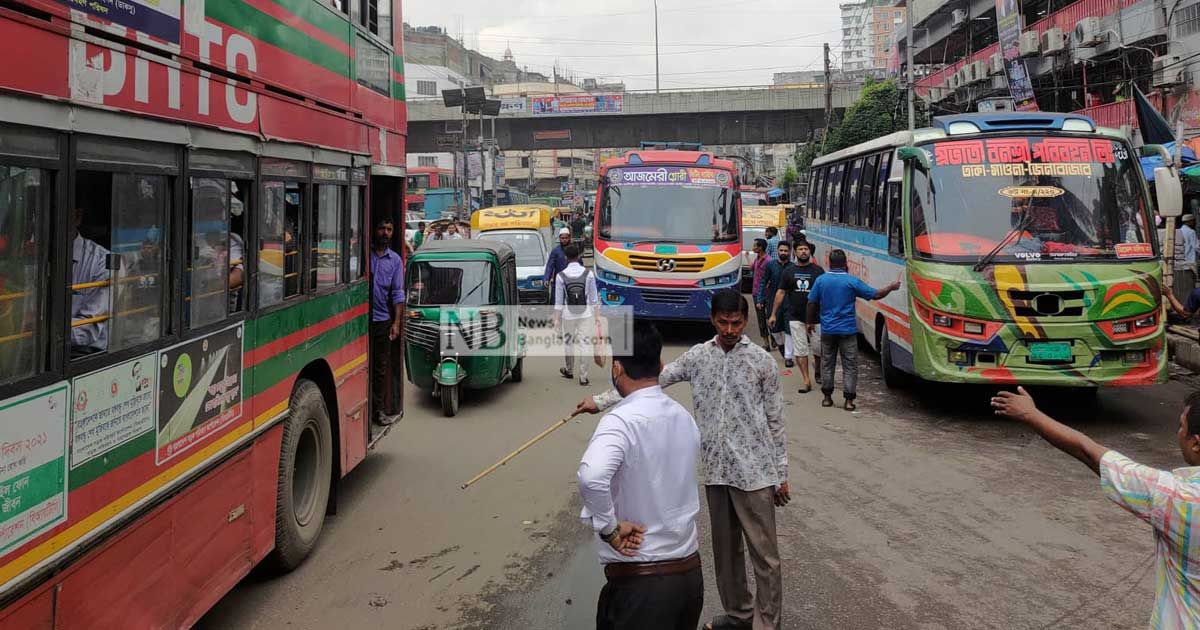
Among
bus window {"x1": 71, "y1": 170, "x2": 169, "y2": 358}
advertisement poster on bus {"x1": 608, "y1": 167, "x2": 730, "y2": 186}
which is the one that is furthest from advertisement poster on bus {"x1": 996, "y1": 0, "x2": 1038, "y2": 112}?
bus window {"x1": 71, "y1": 170, "x2": 169, "y2": 358}

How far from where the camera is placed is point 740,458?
475 centimetres

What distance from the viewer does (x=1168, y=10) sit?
2362 cm

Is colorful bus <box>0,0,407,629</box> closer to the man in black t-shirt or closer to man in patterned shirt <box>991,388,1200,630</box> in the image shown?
man in patterned shirt <box>991,388,1200,630</box>

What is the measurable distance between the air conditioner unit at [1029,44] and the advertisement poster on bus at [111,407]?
33327 millimetres

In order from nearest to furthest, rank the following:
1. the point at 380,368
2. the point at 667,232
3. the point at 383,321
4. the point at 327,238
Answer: the point at 327,238 → the point at 380,368 → the point at 383,321 → the point at 667,232

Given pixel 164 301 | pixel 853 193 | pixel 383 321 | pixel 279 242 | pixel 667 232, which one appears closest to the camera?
pixel 164 301

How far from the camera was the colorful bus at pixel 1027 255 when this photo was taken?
31.6ft

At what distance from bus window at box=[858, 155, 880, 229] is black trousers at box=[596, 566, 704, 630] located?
35.0 ft

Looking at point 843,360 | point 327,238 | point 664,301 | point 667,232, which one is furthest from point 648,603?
point 667,232

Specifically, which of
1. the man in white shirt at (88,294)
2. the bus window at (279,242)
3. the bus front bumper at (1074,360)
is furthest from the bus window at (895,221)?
the man in white shirt at (88,294)

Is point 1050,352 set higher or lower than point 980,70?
lower

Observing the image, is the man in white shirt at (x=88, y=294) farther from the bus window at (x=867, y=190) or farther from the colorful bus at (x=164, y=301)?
the bus window at (x=867, y=190)

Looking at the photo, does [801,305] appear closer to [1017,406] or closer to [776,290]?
[776,290]

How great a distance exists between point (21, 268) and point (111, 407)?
69 cm
